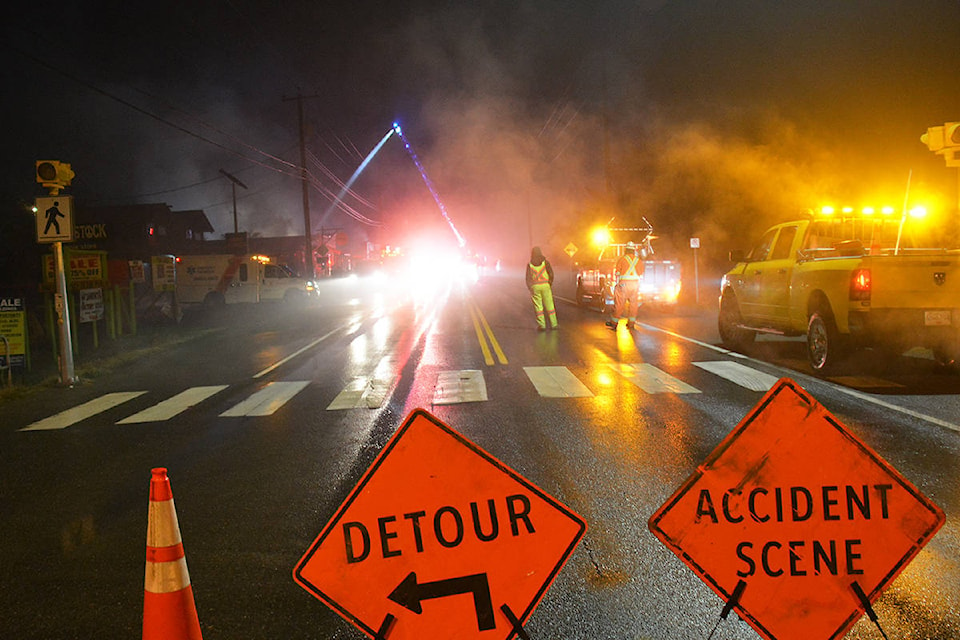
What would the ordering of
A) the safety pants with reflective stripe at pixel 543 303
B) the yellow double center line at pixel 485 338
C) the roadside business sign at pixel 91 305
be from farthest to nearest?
the safety pants with reflective stripe at pixel 543 303 < the roadside business sign at pixel 91 305 < the yellow double center line at pixel 485 338

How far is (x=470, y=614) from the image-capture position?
2666 mm

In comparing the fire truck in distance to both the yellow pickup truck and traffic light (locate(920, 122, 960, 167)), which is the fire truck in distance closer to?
the yellow pickup truck

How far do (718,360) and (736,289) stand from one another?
72.1 inches

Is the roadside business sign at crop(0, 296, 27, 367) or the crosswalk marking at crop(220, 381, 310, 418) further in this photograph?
the roadside business sign at crop(0, 296, 27, 367)

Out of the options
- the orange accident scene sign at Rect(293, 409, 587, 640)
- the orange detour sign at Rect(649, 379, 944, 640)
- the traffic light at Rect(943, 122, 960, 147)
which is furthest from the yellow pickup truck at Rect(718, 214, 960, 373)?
the orange accident scene sign at Rect(293, 409, 587, 640)

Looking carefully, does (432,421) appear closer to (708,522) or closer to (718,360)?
(708,522)

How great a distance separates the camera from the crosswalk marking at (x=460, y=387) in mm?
8430

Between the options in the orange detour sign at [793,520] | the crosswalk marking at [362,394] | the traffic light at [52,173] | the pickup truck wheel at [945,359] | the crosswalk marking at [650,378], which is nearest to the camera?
the orange detour sign at [793,520]

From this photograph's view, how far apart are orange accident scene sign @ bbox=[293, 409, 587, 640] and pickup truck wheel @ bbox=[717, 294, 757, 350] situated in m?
10.4

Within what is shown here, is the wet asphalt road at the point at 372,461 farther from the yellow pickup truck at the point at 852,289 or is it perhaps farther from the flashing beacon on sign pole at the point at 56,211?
the flashing beacon on sign pole at the point at 56,211

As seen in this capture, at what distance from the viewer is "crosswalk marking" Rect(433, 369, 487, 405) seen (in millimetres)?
8430

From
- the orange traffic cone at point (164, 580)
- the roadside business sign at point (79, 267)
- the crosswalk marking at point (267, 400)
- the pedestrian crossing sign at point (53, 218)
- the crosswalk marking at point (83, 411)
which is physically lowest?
the crosswalk marking at point (83, 411)

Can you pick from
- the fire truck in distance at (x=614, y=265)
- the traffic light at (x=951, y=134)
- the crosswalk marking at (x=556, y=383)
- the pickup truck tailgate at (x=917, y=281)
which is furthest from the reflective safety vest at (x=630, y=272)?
the pickup truck tailgate at (x=917, y=281)

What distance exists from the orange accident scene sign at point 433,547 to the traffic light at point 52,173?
969cm
